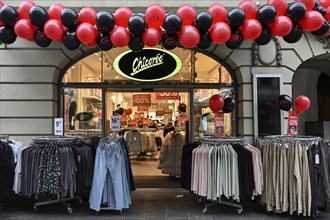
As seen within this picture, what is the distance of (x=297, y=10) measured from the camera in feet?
19.8

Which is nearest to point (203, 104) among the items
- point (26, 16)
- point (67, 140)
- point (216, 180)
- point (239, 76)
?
point (239, 76)

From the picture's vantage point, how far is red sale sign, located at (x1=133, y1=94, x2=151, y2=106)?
1297 centimetres

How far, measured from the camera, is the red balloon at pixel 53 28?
589cm

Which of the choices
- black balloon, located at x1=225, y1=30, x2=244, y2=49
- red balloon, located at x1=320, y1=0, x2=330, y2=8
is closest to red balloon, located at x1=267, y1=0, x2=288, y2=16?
black balloon, located at x1=225, y1=30, x2=244, y2=49

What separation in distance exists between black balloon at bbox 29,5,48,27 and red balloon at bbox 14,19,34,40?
0.40 feet

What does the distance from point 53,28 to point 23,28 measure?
533 mm

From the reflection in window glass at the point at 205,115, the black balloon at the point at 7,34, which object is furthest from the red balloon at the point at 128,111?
the black balloon at the point at 7,34

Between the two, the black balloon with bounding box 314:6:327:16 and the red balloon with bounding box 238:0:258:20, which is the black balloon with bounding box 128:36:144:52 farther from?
the black balloon with bounding box 314:6:327:16

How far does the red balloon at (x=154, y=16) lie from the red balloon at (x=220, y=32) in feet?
2.97

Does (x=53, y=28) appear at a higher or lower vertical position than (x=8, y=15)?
lower

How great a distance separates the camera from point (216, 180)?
21.3 ft

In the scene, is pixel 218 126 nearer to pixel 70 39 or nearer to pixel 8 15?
pixel 70 39

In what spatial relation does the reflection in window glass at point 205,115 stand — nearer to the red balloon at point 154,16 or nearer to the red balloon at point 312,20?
the red balloon at point 312,20

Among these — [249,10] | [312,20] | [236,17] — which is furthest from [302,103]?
[236,17]
